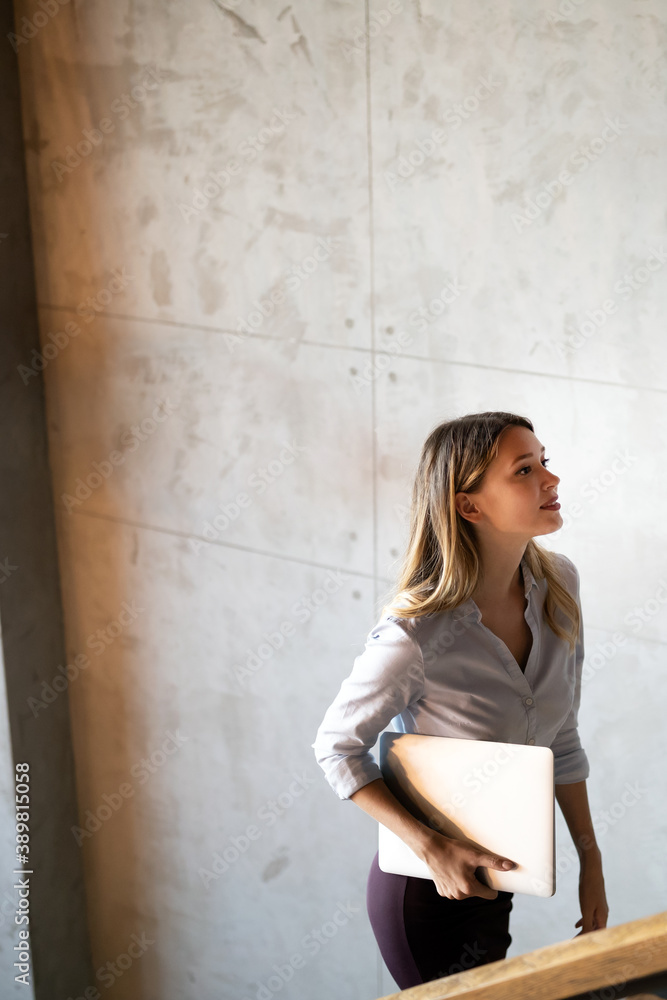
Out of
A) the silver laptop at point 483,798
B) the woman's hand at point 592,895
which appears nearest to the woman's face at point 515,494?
the silver laptop at point 483,798

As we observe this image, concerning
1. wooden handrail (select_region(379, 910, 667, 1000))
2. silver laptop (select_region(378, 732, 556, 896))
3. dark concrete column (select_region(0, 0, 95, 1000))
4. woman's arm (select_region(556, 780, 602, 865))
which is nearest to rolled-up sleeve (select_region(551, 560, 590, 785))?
woman's arm (select_region(556, 780, 602, 865))

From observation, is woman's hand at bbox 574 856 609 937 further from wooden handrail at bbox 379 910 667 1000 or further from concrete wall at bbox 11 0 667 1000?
wooden handrail at bbox 379 910 667 1000

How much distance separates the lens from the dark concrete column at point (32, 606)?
10.6 feet

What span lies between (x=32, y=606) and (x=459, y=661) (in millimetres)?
2115

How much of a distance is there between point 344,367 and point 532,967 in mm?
1918

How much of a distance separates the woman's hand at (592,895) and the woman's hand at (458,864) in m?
0.32

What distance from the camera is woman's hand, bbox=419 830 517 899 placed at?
1.78 meters

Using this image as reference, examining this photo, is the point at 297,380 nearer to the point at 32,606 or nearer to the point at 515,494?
the point at 515,494

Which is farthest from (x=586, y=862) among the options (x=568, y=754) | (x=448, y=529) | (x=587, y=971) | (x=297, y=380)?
(x=297, y=380)

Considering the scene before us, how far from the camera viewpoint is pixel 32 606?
3.55 metres

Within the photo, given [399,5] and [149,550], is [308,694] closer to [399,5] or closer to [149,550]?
[149,550]

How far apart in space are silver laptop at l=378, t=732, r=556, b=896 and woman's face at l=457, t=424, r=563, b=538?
15.3 inches

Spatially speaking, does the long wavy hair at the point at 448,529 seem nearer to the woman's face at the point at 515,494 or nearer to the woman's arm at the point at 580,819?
the woman's face at the point at 515,494

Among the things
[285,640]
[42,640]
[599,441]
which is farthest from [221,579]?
[599,441]
